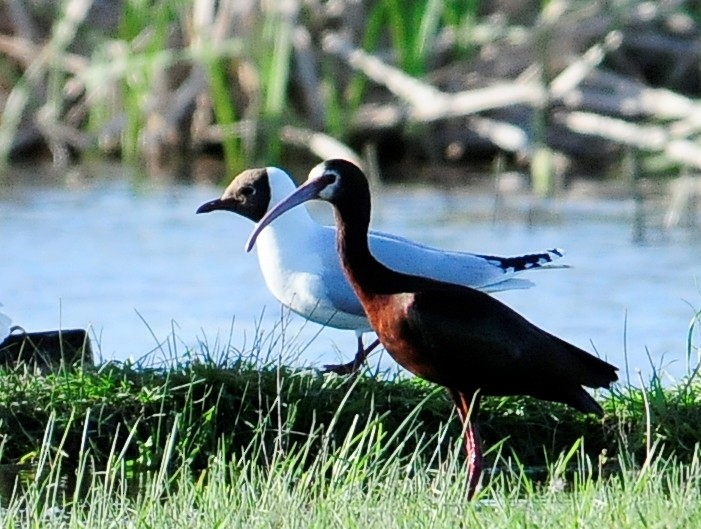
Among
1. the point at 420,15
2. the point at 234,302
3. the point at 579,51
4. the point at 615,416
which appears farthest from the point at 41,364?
the point at 579,51

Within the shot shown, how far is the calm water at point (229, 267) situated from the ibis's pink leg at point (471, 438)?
231 centimetres

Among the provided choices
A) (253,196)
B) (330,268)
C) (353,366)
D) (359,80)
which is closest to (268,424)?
(353,366)

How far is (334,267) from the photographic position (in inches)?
297

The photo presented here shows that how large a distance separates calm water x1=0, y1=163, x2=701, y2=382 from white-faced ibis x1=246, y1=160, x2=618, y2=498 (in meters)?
2.34

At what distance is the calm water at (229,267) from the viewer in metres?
10.1

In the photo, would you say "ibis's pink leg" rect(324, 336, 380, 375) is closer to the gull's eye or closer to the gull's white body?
the gull's white body

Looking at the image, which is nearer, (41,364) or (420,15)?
(41,364)

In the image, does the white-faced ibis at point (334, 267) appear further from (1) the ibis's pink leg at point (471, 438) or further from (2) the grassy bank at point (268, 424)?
(1) the ibis's pink leg at point (471, 438)

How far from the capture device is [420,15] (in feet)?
48.7

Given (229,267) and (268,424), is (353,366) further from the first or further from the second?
(229,267)

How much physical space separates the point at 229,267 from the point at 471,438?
7.38 m

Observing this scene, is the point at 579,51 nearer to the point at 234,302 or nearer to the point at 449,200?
the point at 449,200

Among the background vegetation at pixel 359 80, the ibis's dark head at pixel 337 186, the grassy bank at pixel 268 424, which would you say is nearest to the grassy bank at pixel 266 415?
the grassy bank at pixel 268 424

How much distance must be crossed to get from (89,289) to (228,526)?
766 cm
